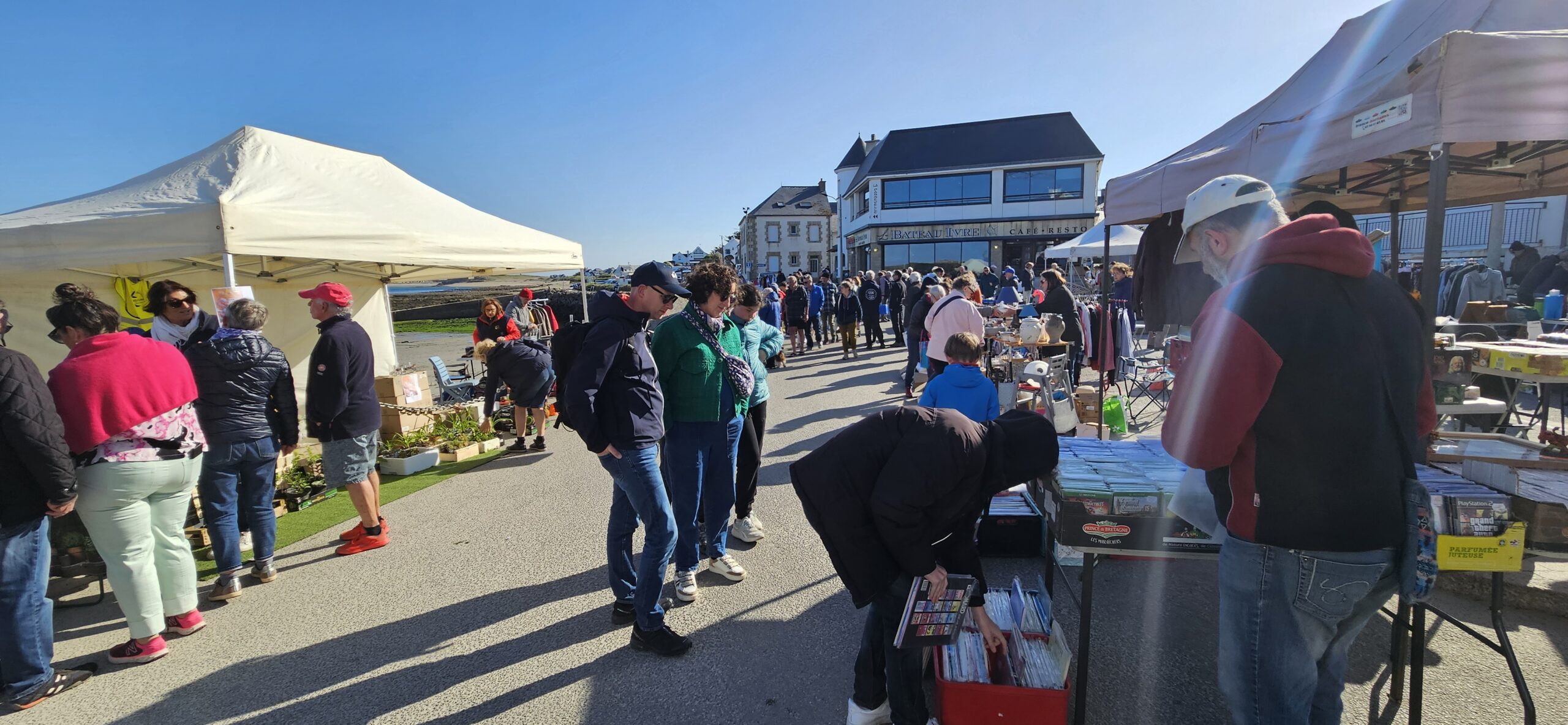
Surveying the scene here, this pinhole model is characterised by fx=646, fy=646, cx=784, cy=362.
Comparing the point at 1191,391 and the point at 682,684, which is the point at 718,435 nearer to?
the point at 682,684

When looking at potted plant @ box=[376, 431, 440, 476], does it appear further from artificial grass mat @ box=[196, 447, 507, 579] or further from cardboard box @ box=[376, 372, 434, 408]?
cardboard box @ box=[376, 372, 434, 408]

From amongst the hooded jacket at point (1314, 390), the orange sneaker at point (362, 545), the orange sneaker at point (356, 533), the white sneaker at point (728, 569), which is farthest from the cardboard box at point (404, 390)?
the hooded jacket at point (1314, 390)

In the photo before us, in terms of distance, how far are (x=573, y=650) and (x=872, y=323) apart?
12.3 metres

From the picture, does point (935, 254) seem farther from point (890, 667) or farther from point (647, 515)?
point (890, 667)

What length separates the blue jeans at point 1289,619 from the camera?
5.65 ft

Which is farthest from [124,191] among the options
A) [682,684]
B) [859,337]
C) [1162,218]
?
[859,337]

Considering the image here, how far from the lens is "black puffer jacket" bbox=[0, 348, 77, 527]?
9.12ft

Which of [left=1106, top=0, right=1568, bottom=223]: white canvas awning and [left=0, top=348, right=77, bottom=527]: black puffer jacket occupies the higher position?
[left=1106, top=0, right=1568, bottom=223]: white canvas awning

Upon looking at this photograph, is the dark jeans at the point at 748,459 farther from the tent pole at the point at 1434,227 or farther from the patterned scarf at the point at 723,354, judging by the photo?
the tent pole at the point at 1434,227

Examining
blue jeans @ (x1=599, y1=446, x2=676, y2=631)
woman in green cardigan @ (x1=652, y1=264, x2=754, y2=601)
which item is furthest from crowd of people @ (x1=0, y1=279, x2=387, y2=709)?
woman in green cardigan @ (x1=652, y1=264, x2=754, y2=601)

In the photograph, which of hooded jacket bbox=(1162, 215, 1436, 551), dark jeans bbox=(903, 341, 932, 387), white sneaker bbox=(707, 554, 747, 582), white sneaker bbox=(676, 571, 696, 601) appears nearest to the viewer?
hooded jacket bbox=(1162, 215, 1436, 551)

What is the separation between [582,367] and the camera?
3.00 m

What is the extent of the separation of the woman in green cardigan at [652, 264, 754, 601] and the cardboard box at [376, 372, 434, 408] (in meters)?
5.41

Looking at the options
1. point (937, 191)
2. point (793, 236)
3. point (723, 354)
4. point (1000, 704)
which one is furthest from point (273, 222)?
point (793, 236)
